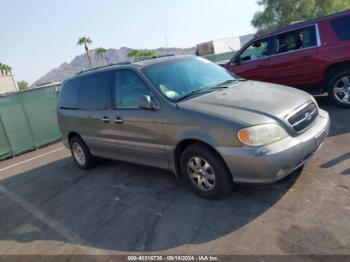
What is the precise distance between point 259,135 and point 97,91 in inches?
127

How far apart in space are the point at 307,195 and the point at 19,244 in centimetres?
364

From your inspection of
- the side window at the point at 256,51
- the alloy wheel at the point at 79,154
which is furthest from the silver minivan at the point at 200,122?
the side window at the point at 256,51

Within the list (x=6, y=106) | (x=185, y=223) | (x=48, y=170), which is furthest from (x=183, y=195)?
(x=6, y=106)

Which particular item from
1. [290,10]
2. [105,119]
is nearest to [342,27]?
[105,119]

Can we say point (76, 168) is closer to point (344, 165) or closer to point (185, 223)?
point (185, 223)

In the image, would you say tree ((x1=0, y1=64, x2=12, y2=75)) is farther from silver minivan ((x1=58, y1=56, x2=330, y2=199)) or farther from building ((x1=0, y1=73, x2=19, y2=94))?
silver minivan ((x1=58, y1=56, x2=330, y2=199))

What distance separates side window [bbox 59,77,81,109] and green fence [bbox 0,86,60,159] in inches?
175

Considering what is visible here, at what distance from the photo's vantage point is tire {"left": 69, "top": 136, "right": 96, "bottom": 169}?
681 cm

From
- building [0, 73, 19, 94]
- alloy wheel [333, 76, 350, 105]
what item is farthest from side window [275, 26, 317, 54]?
building [0, 73, 19, 94]

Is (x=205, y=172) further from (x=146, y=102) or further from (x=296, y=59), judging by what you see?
(x=296, y=59)

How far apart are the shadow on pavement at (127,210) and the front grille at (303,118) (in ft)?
2.60

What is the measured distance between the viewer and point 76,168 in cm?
743

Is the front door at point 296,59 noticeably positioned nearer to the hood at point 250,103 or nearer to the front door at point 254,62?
the front door at point 254,62

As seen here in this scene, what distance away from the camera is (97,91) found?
19.7 feet
